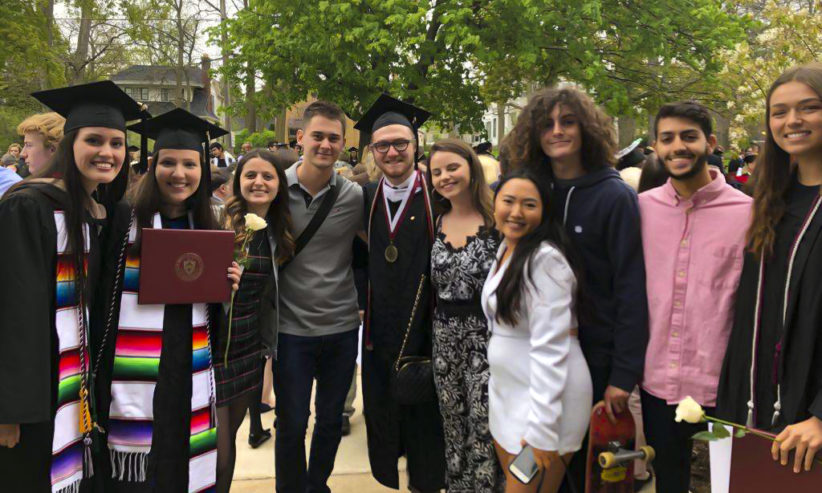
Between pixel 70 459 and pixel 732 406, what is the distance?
2735 mm

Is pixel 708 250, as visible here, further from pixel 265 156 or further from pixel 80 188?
pixel 80 188

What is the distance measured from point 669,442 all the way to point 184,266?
91.3 inches

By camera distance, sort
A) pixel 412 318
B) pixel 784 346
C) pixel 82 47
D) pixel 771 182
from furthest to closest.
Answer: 1. pixel 82 47
2. pixel 412 318
3. pixel 771 182
4. pixel 784 346

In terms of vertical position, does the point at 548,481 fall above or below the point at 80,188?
below

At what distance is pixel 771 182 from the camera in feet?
7.43

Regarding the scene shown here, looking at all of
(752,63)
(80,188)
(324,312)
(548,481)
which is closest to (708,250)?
(548,481)

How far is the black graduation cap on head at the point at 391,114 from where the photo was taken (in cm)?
359

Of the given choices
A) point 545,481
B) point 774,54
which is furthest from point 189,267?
point 774,54

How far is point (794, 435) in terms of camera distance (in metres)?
1.88

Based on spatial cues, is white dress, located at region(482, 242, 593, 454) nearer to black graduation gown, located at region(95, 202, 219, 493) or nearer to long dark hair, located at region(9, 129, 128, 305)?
black graduation gown, located at region(95, 202, 219, 493)

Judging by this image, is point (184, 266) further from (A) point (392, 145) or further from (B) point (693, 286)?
(B) point (693, 286)

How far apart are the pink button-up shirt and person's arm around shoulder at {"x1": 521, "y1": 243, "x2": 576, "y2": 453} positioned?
0.38m

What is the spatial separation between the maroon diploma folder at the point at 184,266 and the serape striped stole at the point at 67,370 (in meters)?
0.27

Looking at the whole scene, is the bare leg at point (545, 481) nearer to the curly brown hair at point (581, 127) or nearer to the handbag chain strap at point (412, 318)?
the handbag chain strap at point (412, 318)
